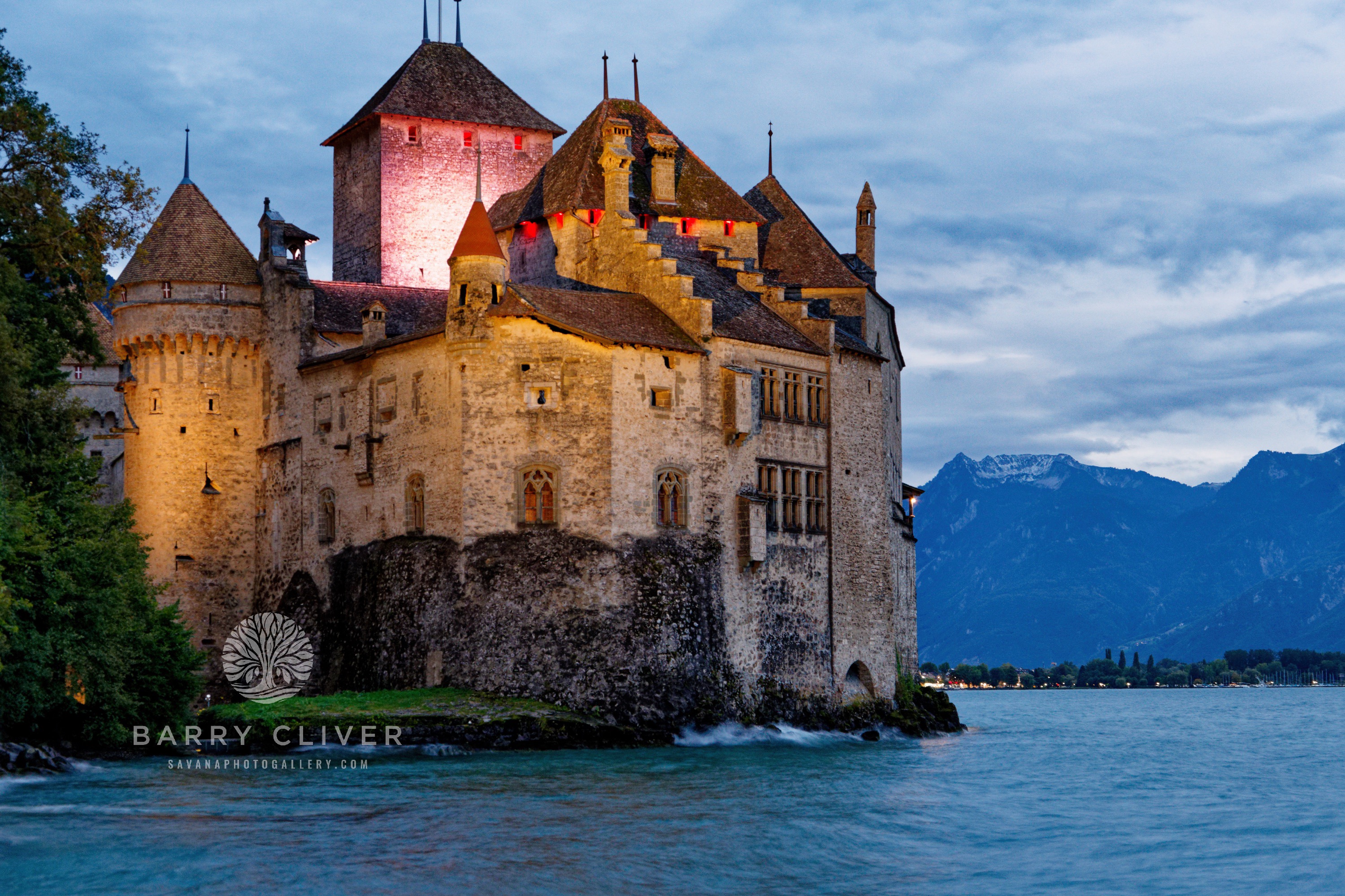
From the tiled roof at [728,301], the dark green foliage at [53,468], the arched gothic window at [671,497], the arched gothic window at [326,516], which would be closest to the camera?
the dark green foliage at [53,468]

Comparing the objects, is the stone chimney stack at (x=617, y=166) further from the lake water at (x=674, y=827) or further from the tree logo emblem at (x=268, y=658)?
the lake water at (x=674, y=827)

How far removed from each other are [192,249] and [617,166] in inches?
754

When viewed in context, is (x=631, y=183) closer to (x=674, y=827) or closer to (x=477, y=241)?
(x=477, y=241)

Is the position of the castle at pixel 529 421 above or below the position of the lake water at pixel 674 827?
above

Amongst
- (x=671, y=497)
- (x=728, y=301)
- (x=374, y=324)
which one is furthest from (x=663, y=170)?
(x=671, y=497)

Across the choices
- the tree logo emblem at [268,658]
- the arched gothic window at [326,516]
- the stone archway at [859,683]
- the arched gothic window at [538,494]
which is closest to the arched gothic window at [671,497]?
the arched gothic window at [538,494]

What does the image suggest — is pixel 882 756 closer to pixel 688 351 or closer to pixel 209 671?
pixel 688 351

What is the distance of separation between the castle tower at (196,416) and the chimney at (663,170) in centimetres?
1713

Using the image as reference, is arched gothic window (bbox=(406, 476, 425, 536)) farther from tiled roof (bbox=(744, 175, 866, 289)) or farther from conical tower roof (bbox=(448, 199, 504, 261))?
tiled roof (bbox=(744, 175, 866, 289))

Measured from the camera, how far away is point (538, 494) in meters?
59.9

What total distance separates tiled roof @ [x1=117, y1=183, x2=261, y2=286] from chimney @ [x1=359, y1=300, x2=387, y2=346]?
862 cm

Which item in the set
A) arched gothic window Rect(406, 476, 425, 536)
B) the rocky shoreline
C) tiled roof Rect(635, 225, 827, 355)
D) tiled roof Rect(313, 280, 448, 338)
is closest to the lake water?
the rocky shoreline

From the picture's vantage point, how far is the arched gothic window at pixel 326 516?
222 feet

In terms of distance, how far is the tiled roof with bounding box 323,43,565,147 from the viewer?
7944 cm
